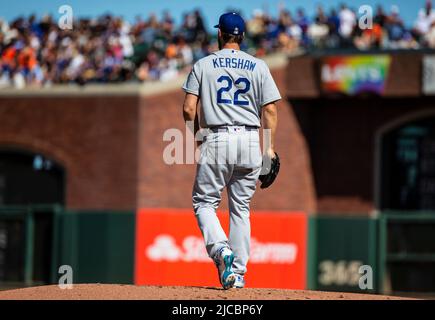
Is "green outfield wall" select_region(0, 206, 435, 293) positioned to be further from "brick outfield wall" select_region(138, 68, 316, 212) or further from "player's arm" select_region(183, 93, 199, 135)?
"player's arm" select_region(183, 93, 199, 135)

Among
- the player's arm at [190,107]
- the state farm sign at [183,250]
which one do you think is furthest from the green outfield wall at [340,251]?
the player's arm at [190,107]

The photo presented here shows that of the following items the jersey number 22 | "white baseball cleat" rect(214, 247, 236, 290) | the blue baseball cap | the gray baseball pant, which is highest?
the blue baseball cap

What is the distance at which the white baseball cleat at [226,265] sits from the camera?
7496mm

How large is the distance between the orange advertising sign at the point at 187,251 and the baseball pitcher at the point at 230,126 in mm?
13533

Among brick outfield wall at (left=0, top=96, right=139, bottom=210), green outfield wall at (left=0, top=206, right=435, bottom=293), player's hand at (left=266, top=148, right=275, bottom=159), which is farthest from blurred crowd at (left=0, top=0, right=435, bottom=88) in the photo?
player's hand at (left=266, top=148, right=275, bottom=159)

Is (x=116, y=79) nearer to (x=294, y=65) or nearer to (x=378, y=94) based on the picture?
(x=294, y=65)

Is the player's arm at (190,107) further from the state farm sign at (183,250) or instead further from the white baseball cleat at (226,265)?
the state farm sign at (183,250)

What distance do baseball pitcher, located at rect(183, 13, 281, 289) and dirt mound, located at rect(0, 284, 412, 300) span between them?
28cm

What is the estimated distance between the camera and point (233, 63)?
7.77 metres

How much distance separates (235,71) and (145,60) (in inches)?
609

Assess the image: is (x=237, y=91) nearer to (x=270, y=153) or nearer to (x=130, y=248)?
(x=270, y=153)

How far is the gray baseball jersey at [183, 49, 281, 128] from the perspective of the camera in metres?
7.73

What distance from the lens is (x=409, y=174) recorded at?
2298 cm

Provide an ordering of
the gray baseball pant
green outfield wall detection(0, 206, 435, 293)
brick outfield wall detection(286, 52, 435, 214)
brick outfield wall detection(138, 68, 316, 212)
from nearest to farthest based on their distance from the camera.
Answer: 1. the gray baseball pant
2. green outfield wall detection(0, 206, 435, 293)
3. brick outfield wall detection(138, 68, 316, 212)
4. brick outfield wall detection(286, 52, 435, 214)
